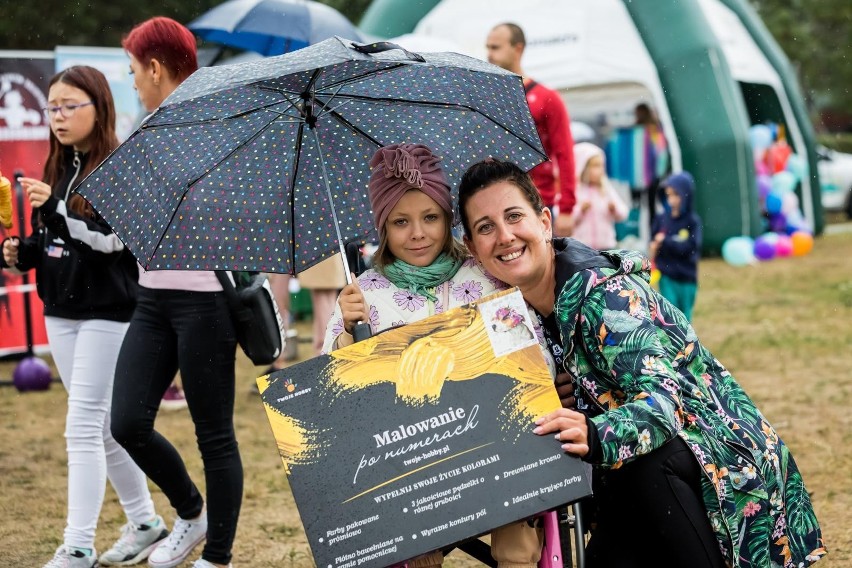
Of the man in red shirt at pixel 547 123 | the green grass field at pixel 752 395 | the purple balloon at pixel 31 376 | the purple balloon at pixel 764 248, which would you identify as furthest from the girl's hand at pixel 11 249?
the purple balloon at pixel 764 248

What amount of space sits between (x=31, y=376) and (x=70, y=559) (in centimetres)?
459

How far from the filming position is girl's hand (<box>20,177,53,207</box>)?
414cm

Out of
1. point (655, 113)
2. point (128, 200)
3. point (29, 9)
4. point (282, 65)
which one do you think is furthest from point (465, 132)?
point (29, 9)

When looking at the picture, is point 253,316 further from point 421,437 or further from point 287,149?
point 421,437

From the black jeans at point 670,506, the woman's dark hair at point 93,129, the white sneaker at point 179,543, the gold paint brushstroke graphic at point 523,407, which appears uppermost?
the woman's dark hair at point 93,129

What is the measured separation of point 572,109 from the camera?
54.2 ft

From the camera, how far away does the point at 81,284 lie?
14.5 feet

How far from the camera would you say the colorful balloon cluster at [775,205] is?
1576cm

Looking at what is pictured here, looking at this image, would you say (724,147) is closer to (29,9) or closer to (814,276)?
(814,276)

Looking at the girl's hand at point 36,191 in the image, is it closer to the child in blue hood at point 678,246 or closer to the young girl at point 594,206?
the child in blue hood at point 678,246

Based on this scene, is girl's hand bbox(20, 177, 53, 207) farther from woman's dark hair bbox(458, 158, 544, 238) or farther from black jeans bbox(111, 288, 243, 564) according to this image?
woman's dark hair bbox(458, 158, 544, 238)

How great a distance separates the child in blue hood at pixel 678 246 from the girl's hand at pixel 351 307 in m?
6.03

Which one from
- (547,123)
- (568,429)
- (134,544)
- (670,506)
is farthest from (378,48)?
(547,123)

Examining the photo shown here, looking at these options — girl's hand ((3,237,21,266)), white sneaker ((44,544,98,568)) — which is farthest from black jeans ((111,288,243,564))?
girl's hand ((3,237,21,266))
